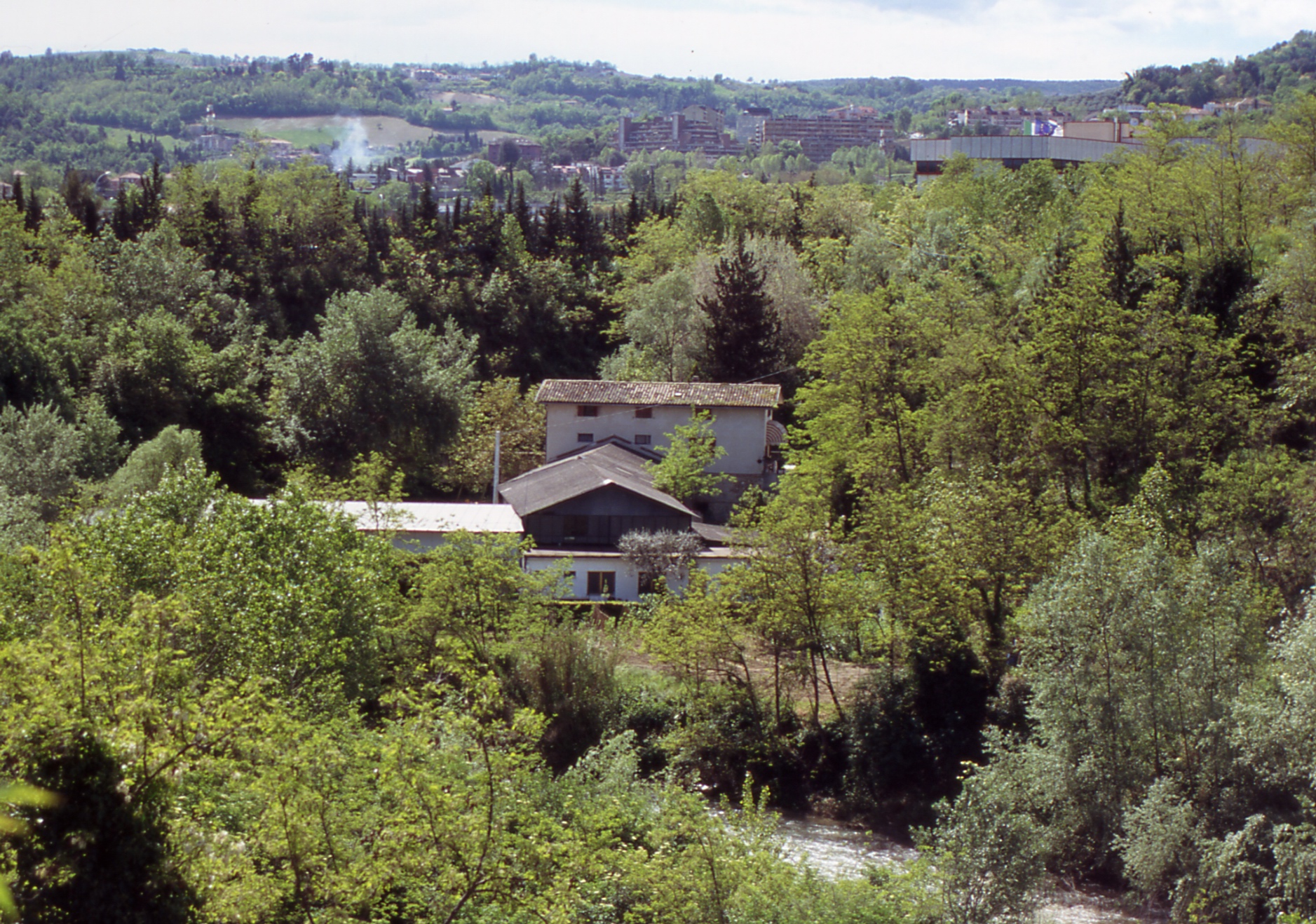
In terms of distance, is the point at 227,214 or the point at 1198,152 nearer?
the point at 1198,152

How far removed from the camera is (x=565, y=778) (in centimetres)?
1945

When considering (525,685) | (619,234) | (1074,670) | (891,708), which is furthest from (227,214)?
(1074,670)

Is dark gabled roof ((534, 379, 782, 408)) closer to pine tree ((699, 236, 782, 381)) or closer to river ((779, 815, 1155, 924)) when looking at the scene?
pine tree ((699, 236, 782, 381))

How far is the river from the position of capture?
20.0 meters

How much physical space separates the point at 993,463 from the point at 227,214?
48904 mm

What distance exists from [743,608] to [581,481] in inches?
421

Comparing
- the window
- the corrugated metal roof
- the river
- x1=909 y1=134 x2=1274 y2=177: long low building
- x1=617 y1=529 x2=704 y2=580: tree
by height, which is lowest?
the river

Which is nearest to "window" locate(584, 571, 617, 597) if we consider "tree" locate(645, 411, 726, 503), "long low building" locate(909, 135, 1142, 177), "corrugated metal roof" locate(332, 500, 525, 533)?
"corrugated metal roof" locate(332, 500, 525, 533)

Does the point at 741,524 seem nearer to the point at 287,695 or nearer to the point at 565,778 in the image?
the point at 565,778

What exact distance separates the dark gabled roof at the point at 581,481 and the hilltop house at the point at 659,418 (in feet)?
5.43

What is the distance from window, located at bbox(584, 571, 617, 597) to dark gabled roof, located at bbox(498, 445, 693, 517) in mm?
2752

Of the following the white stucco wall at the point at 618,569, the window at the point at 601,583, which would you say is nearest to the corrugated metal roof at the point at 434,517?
the white stucco wall at the point at 618,569

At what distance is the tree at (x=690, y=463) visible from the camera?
38656mm

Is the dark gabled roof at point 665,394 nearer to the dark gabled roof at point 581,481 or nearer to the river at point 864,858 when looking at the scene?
the dark gabled roof at point 581,481
